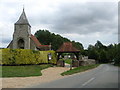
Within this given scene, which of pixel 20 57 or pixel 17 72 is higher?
pixel 20 57

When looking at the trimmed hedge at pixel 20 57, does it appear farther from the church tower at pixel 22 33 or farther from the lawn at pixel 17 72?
the church tower at pixel 22 33

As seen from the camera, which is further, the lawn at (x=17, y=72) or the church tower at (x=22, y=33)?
the church tower at (x=22, y=33)

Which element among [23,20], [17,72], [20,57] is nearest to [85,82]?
[17,72]

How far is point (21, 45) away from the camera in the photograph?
203ft

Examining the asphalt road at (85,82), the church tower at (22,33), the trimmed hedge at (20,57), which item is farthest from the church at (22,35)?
the asphalt road at (85,82)

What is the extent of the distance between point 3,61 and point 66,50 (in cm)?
1828

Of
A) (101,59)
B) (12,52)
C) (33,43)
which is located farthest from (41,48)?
(12,52)

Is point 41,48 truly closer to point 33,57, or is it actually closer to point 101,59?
point 101,59

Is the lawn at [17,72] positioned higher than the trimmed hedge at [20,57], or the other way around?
the trimmed hedge at [20,57]

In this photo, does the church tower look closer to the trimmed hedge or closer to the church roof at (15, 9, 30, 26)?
the church roof at (15, 9, 30, 26)

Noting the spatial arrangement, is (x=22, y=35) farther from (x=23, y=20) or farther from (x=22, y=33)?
(x=23, y=20)

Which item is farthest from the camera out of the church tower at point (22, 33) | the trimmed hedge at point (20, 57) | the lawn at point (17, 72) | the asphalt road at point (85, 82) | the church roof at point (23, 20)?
the church roof at point (23, 20)

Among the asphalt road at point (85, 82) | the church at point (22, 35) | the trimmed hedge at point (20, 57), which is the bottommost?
the asphalt road at point (85, 82)

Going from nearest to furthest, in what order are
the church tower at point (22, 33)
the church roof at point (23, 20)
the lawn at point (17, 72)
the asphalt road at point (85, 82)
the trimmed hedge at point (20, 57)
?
the asphalt road at point (85, 82) < the lawn at point (17, 72) < the trimmed hedge at point (20, 57) < the church tower at point (22, 33) < the church roof at point (23, 20)
